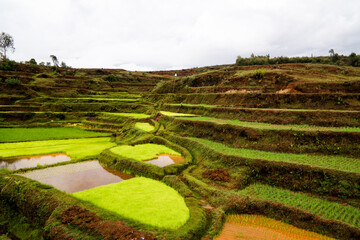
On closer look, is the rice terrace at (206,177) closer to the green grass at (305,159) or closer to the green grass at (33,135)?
the green grass at (305,159)

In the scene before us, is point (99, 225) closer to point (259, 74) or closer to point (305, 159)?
point (305, 159)

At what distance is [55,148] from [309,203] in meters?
20.0

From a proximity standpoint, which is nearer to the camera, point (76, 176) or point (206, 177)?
point (206, 177)

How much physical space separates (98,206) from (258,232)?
635cm

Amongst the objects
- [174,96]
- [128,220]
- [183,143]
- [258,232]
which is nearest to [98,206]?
[128,220]

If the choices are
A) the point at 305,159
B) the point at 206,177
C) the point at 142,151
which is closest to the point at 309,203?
the point at 305,159

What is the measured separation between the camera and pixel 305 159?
10562mm

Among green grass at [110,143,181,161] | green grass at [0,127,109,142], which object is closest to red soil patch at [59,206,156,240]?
green grass at [110,143,181,161]

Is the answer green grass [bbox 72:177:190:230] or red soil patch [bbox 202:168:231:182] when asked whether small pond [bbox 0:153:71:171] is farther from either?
red soil patch [bbox 202:168:231:182]

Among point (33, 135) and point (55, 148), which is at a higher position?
point (33, 135)

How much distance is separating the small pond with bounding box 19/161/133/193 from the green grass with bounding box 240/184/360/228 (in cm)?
780

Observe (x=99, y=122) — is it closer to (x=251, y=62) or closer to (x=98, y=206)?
(x=98, y=206)

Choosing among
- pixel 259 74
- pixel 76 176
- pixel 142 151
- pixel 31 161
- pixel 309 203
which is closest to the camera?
pixel 309 203

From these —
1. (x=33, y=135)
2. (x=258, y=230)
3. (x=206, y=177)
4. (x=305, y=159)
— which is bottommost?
(x=258, y=230)
